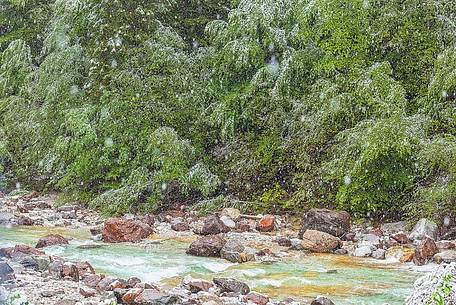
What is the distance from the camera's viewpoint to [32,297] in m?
5.55

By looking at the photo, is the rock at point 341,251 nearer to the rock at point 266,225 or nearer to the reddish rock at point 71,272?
the rock at point 266,225

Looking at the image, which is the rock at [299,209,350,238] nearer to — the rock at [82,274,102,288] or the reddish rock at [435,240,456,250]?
the reddish rock at [435,240,456,250]

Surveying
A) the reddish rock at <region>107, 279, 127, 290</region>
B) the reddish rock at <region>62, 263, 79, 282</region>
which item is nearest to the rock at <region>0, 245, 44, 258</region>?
the reddish rock at <region>62, 263, 79, 282</region>

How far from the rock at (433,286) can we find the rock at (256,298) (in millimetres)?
1544

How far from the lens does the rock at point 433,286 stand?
432 centimetres

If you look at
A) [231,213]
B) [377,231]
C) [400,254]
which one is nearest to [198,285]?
[400,254]

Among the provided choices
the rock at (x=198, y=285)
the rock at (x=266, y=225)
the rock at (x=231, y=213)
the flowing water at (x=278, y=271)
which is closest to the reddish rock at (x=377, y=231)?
the flowing water at (x=278, y=271)

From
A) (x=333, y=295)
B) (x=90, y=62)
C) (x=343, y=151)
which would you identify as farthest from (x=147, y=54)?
(x=333, y=295)

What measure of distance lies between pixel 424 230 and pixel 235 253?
107 inches

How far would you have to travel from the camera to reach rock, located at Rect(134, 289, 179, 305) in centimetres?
548

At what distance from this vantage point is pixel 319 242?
28.2 ft

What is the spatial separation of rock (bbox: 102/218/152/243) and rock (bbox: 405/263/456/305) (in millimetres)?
5254

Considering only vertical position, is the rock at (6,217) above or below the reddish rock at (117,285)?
below

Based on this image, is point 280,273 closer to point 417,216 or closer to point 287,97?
point 417,216
